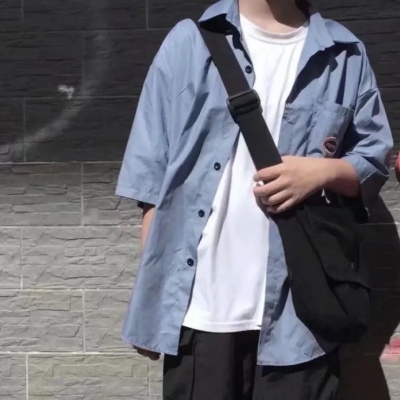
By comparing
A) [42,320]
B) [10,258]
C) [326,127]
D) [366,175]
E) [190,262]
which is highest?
[326,127]

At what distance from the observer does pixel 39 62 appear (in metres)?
2.77

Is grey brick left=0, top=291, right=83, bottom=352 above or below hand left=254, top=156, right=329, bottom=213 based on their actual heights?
below

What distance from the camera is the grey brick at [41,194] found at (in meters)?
2.82

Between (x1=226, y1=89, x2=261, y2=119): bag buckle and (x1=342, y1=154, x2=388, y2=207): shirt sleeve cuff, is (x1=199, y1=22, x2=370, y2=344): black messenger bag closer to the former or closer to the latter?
(x1=226, y1=89, x2=261, y2=119): bag buckle

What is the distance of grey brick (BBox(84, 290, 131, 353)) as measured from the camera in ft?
9.37

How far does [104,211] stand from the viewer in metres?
2.82

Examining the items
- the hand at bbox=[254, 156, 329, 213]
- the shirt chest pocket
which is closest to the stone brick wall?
the shirt chest pocket

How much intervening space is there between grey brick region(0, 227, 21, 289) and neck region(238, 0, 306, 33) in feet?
4.12

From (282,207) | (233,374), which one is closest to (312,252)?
(282,207)

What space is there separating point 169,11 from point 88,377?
52.0 inches

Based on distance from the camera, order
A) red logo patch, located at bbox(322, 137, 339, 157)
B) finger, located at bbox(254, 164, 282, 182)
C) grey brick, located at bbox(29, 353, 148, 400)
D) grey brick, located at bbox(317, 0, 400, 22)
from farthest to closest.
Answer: grey brick, located at bbox(29, 353, 148, 400), grey brick, located at bbox(317, 0, 400, 22), red logo patch, located at bbox(322, 137, 339, 157), finger, located at bbox(254, 164, 282, 182)

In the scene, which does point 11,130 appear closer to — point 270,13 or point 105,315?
point 105,315

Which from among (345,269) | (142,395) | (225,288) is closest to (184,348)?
(225,288)

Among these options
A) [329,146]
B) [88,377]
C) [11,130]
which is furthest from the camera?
[88,377]
